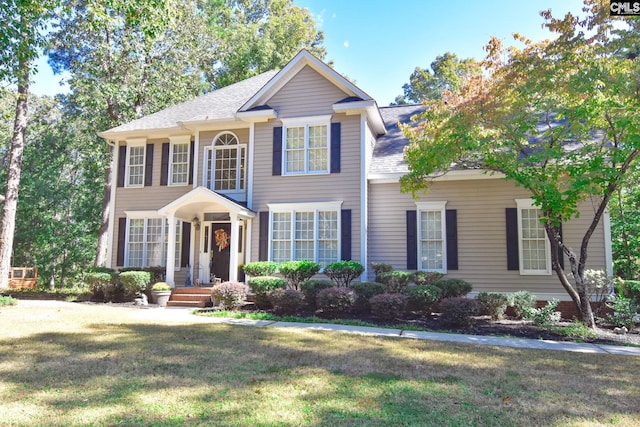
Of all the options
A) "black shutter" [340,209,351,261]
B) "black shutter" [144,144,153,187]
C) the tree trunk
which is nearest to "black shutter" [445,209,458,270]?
"black shutter" [340,209,351,261]

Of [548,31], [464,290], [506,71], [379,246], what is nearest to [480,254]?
[464,290]

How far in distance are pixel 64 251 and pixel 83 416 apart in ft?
90.0

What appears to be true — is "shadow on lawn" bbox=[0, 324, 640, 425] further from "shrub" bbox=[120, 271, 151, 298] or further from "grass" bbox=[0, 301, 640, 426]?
"shrub" bbox=[120, 271, 151, 298]

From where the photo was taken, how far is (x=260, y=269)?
1210 cm

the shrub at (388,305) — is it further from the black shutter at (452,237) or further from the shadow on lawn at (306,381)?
the black shutter at (452,237)

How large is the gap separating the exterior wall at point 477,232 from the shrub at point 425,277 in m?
0.89

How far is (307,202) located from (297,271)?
2321 millimetres

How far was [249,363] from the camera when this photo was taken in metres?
5.75

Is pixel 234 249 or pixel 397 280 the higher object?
pixel 234 249

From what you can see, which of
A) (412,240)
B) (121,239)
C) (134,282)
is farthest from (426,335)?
(121,239)

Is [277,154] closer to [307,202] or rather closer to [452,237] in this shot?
[307,202]

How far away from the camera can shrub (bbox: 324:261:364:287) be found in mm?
11742

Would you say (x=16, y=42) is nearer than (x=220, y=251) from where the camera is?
Yes

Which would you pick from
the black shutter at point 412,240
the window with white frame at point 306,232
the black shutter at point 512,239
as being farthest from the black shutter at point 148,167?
the black shutter at point 512,239
